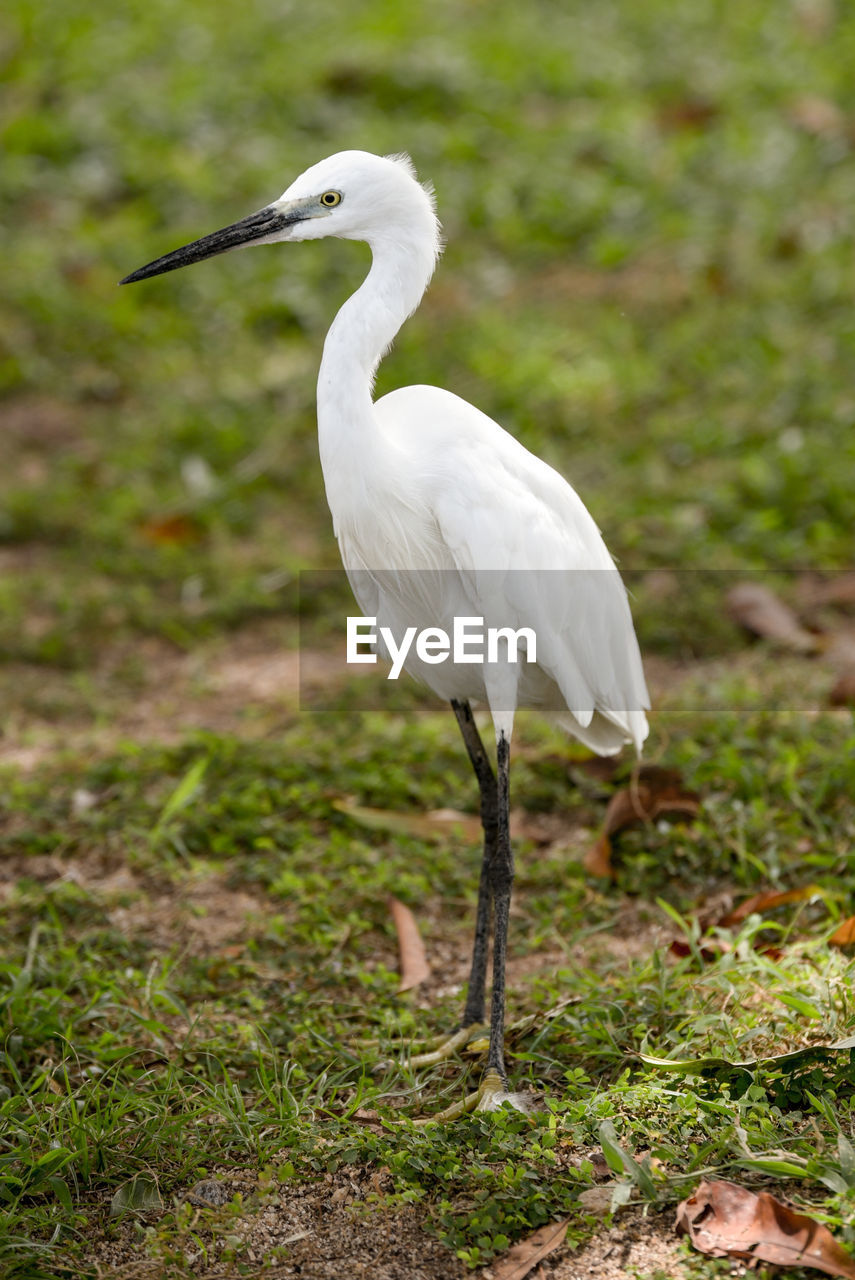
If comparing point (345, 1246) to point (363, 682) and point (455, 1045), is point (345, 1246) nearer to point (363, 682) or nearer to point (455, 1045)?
point (455, 1045)

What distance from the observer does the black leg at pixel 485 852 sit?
9.77 feet

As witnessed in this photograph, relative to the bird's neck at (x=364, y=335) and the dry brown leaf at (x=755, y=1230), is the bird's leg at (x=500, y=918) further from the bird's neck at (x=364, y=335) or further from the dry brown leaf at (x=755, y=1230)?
the bird's neck at (x=364, y=335)

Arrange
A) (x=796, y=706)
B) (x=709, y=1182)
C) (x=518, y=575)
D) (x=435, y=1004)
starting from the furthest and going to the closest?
(x=796, y=706), (x=435, y=1004), (x=518, y=575), (x=709, y=1182)

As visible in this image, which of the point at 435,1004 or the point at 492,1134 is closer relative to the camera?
the point at 492,1134

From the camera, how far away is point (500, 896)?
293 centimetres

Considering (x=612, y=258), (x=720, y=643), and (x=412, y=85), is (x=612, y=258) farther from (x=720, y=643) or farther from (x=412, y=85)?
(x=720, y=643)

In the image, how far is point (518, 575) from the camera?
2.72 meters

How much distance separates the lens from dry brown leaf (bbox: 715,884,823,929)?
3154 mm

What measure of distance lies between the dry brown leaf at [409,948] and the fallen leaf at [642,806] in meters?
0.52

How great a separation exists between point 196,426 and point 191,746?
219 cm

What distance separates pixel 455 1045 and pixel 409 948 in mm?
418

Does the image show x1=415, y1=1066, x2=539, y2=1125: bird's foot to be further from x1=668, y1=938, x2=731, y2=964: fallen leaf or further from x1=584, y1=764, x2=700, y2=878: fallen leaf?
x1=584, y1=764, x2=700, y2=878: fallen leaf

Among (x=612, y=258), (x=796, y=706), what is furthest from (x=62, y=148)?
(x=796, y=706)

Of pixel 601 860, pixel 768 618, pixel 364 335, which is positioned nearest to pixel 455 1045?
pixel 601 860
